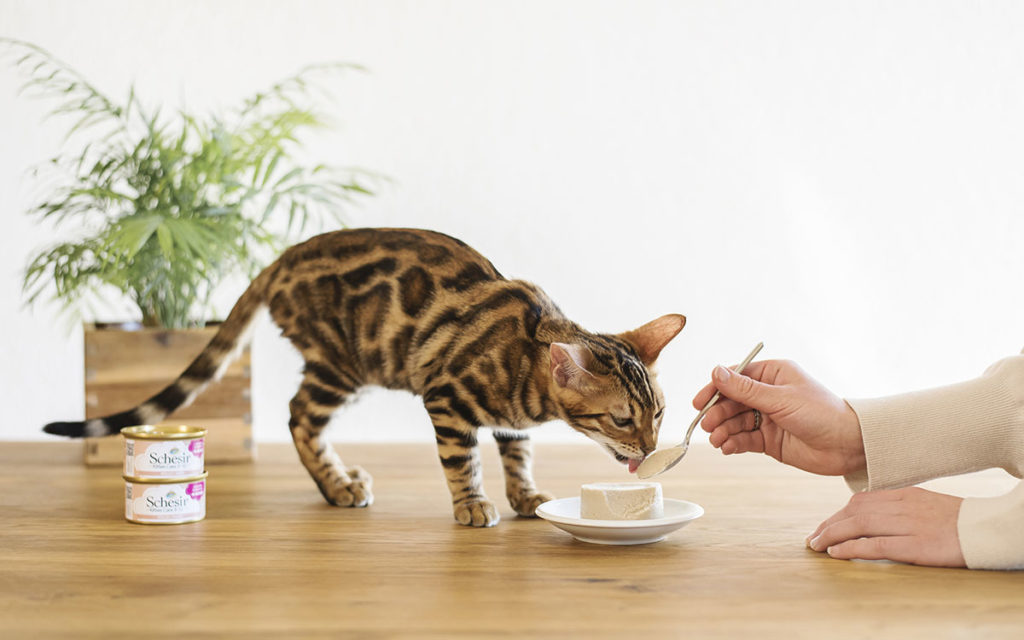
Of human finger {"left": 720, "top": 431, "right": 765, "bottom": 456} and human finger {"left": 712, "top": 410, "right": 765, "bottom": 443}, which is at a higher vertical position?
human finger {"left": 712, "top": 410, "right": 765, "bottom": 443}

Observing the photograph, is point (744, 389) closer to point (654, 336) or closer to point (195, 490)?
point (654, 336)

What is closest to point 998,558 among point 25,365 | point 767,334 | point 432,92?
point 767,334

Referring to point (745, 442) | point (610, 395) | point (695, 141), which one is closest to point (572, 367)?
point (610, 395)

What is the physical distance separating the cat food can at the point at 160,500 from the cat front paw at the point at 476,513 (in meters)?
0.42

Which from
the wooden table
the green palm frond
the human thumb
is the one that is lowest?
the wooden table

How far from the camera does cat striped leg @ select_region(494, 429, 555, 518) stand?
1.59m

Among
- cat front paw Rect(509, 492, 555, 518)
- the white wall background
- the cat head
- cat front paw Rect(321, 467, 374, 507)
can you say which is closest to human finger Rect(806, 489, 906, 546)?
the cat head

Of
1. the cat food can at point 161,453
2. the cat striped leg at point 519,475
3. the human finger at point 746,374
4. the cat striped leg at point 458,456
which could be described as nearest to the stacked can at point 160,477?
the cat food can at point 161,453

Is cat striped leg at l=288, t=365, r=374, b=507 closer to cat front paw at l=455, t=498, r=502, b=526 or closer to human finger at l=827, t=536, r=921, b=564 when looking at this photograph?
cat front paw at l=455, t=498, r=502, b=526

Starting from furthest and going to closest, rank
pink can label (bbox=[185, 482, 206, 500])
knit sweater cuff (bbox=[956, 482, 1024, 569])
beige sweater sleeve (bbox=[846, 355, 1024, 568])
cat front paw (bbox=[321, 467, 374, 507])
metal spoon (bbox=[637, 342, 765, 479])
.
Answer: cat front paw (bbox=[321, 467, 374, 507]) < pink can label (bbox=[185, 482, 206, 500]) < metal spoon (bbox=[637, 342, 765, 479]) < beige sweater sleeve (bbox=[846, 355, 1024, 568]) < knit sweater cuff (bbox=[956, 482, 1024, 569])

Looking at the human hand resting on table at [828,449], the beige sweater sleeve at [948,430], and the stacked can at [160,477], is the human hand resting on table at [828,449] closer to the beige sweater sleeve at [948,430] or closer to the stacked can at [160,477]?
the beige sweater sleeve at [948,430]

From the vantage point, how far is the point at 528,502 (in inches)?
62.4

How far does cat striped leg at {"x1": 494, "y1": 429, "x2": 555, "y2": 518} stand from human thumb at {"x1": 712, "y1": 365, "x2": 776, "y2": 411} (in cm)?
39

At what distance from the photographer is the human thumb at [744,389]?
1.33 meters
